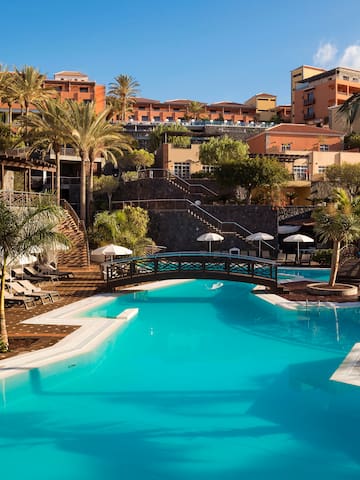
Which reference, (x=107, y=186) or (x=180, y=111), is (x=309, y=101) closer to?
(x=180, y=111)

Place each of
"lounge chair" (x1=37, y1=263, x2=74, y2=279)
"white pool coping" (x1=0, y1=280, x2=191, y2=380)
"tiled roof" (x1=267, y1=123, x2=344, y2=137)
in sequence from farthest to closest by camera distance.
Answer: "tiled roof" (x1=267, y1=123, x2=344, y2=137) < "lounge chair" (x1=37, y1=263, x2=74, y2=279) < "white pool coping" (x1=0, y1=280, x2=191, y2=380)

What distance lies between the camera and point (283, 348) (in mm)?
12703

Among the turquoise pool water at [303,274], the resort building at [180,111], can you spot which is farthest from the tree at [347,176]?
the resort building at [180,111]

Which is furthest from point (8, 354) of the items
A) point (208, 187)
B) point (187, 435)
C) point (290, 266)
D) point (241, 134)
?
point (241, 134)

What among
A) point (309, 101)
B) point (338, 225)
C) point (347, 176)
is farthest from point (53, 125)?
point (309, 101)

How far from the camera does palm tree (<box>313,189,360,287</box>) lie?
19172mm

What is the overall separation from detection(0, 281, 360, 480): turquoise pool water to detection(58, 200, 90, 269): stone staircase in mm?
12920

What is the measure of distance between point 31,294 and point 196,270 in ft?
23.2

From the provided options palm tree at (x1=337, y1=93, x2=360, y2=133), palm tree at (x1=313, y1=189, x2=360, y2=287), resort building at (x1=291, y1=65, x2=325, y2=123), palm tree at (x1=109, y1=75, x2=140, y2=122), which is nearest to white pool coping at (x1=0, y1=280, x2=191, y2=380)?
palm tree at (x1=313, y1=189, x2=360, y2=287)

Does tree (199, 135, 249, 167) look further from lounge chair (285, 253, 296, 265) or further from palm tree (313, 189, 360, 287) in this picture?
palm tree (313, 189, 360, 287)

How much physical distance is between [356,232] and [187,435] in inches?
549

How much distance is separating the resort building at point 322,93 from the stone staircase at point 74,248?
5595 cm

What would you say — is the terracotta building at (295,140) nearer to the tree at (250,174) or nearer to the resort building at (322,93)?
the tree at (250,174)

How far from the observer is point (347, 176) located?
137ft
